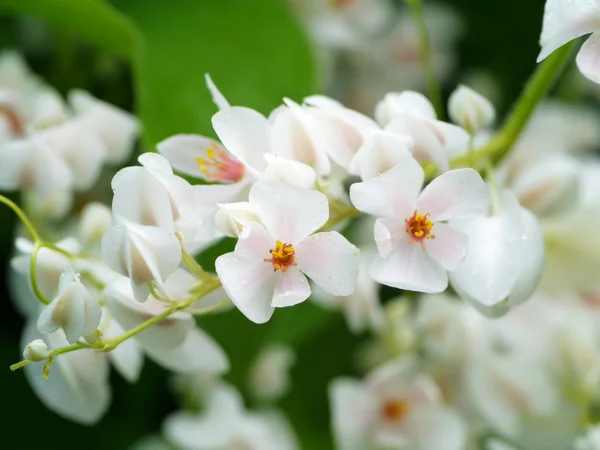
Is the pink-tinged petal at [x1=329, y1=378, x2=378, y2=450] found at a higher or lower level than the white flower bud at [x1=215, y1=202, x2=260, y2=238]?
lower

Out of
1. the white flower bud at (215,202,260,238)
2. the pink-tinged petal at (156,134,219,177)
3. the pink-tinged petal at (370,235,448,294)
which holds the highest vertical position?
the pink-tinged petal at (370,235,448,294)

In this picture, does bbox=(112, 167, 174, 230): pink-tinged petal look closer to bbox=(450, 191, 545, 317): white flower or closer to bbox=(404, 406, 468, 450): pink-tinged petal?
bbox=(450, 191, 545, 317): white flower

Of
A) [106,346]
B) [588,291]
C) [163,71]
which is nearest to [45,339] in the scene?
[106,346]

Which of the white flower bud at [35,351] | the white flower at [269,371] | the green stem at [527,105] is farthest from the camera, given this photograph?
the white flower at [269,371]

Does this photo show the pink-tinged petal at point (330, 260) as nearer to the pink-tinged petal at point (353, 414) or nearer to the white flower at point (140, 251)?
the white flower at point (140, 251)

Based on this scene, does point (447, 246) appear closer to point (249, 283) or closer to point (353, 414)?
point (249, 283)

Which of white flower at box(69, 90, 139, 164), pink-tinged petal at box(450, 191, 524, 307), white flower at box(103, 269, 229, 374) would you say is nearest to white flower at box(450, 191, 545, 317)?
pink-tinged petal at box(450, 191, 524, 307)

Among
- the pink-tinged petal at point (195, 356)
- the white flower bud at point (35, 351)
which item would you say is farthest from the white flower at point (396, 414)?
the white flower bud at point (35, 351)
